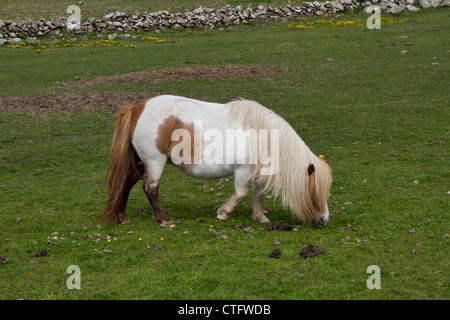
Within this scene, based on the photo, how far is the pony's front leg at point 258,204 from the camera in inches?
308

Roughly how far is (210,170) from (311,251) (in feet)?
6.86

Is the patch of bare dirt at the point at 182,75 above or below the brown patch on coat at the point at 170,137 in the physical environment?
below

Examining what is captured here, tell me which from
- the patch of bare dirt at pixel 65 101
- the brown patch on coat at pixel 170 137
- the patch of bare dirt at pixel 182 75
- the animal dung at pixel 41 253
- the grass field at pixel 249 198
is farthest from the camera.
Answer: the patch of bare dirt at pixel 182 75

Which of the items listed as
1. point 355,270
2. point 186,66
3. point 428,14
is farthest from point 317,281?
point 428,14

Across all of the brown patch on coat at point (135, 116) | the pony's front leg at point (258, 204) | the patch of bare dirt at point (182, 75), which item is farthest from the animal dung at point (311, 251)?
the patch of bare dirt at point (182, 75)

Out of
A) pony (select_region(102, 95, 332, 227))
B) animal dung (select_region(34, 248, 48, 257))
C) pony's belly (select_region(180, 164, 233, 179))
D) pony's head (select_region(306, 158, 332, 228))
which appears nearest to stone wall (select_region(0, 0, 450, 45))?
pony (select_region(102, 95, 332, 227))

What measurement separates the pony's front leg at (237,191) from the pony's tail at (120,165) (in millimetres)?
1437

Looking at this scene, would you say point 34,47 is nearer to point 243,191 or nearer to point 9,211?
point 9,211

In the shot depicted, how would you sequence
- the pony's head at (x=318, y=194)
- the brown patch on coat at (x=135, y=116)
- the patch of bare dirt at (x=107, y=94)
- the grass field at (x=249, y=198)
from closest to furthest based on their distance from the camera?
the grass field at (x=249, y=198) < the pony's head at (x=318, y=194) < the brown patch on coat at (x=135, y=116) < the patch of bare dirt at (x=107, y=94)

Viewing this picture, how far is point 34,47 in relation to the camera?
26.3 metres

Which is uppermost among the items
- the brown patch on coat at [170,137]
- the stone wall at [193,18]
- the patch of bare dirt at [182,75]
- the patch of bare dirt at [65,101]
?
the stone wall at [193,18]

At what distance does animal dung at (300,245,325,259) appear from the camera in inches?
249

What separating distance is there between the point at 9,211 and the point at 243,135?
4.14 meters

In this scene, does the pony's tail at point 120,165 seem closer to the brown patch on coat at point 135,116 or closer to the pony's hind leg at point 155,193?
the brown patch on coat at point 135,116
